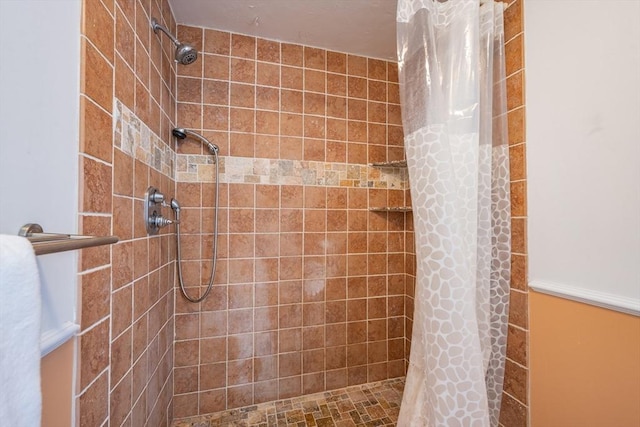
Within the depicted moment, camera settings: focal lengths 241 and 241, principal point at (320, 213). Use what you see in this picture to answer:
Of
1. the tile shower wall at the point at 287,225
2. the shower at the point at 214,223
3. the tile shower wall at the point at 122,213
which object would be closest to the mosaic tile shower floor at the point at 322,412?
the tile shower wall at the point at 287,225

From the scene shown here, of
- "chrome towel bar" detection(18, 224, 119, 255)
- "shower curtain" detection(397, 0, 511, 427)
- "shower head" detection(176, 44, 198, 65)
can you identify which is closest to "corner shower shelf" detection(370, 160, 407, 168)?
"shower curtain" detection(397, 0, 511, 427)

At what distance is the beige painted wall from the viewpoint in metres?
0.49

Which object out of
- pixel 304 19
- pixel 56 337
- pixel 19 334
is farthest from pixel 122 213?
pixel 304 19

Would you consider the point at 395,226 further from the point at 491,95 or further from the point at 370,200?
the point at 491,95

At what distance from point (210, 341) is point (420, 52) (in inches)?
69.2

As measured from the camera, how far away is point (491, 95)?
3.11ft

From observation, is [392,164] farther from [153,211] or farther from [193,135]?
[153,211]

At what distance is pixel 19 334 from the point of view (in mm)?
321

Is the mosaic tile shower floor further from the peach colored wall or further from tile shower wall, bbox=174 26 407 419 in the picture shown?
the peach colored wall

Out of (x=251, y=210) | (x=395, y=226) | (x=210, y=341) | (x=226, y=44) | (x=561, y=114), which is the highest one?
(x=226, y=44)

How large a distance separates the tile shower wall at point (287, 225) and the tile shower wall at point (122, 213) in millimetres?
214

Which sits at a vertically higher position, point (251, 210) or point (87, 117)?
point (87, 117)

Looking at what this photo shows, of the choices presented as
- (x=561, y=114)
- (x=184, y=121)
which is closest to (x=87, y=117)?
(x=184, y=121)

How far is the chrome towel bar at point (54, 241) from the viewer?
36 centimetres
